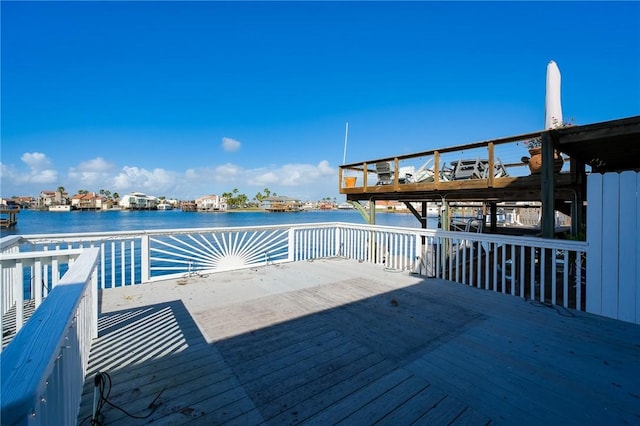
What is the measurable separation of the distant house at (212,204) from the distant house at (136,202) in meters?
12.0

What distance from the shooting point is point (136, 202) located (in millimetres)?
67500

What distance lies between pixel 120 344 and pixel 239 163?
41146 millimetres

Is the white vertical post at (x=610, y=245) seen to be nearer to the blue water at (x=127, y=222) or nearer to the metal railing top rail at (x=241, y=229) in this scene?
the metal railing top rail at (x=241, y=229)

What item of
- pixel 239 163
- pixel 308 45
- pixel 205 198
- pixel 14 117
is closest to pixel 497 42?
pixel 308 45

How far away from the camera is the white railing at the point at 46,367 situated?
550mm

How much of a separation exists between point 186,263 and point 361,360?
12.1 ft

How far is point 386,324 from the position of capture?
2.83 metres

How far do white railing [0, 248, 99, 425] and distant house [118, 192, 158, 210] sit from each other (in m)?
78.9

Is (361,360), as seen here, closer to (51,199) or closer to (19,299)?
(19,299)

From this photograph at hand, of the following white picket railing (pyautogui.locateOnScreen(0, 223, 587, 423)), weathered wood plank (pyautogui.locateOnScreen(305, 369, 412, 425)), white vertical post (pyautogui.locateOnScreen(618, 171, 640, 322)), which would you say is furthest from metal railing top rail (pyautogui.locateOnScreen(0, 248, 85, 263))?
white vertical post (pyautogui.locateOnScreen(618, 171, 640, 322))

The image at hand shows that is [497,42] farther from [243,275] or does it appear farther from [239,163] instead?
[239,163]

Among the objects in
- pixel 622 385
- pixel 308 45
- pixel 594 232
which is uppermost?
pixel 308 45

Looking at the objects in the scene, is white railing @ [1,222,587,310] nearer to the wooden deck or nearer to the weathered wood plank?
the wooden deck

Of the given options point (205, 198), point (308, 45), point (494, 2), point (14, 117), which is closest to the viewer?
point (494, 2)
